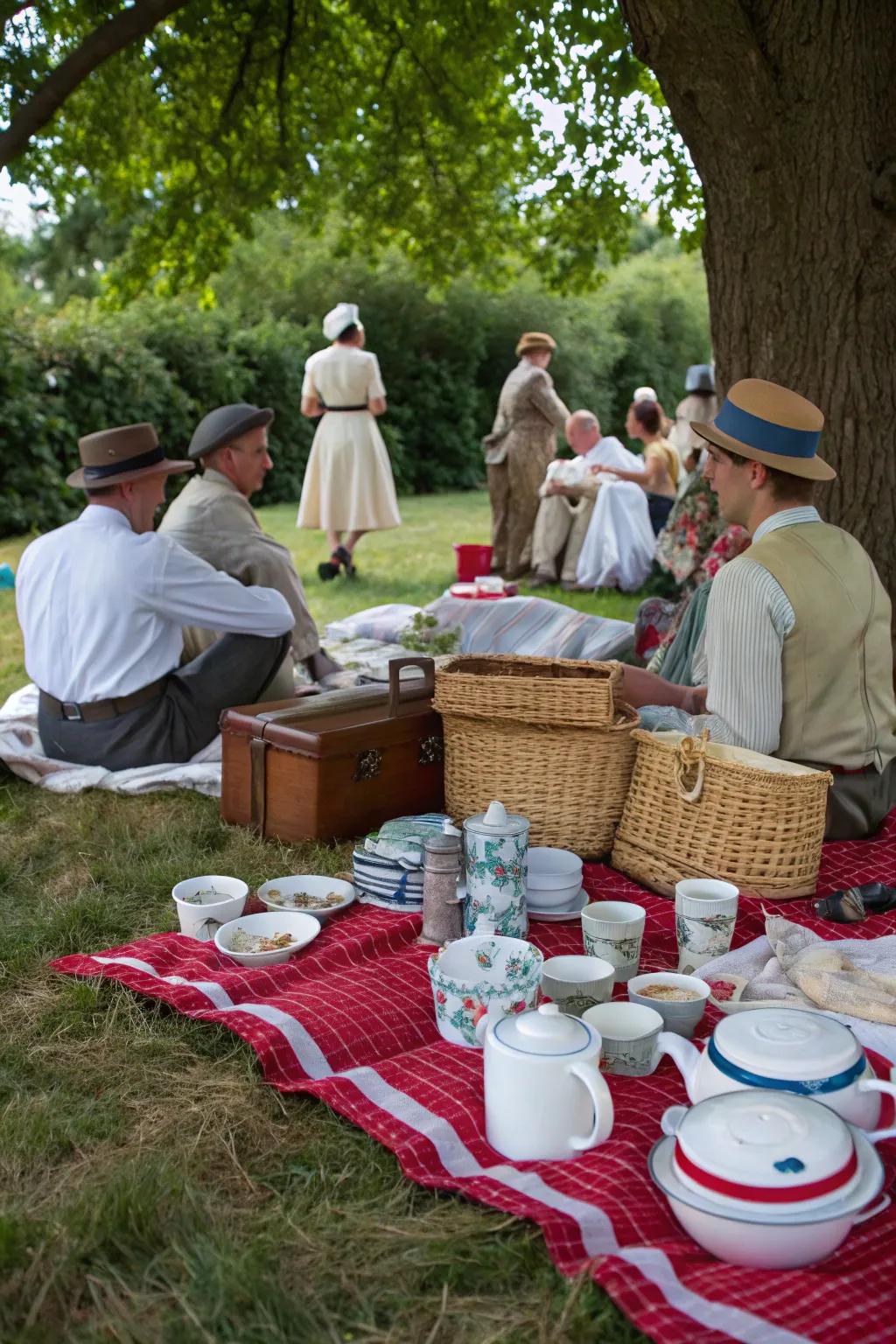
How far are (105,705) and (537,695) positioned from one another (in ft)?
6.43

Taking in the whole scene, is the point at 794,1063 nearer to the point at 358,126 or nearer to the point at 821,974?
the point at 821,974

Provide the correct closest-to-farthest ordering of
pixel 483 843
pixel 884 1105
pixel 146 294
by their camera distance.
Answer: pixel 884 1105, pixel 483 843, pixel 146 294

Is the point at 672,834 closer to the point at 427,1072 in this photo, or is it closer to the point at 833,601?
the point at 833,601

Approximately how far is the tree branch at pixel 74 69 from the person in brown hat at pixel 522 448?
5.24 m

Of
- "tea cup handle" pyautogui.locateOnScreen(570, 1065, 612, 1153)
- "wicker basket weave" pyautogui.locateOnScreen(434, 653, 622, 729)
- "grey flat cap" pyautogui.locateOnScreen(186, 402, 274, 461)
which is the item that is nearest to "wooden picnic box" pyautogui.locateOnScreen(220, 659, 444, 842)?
"wicker basket weave" pyautogui.locateOnScreen(434, 653, 622, 729)

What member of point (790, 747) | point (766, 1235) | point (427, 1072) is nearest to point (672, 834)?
point (790, 747)

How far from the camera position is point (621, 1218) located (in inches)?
80.4

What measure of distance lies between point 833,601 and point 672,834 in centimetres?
85

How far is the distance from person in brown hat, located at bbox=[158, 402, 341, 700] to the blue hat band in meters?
2.46

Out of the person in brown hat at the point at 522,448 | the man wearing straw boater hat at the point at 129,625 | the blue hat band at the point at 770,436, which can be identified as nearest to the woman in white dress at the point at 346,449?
the person in brown hat at the point at 522,448

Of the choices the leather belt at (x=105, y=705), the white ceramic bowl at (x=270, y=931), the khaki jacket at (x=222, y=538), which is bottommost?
the white ceramic bowl at (x=270, y=931)

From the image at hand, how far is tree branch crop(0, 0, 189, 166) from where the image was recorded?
17.1 ft

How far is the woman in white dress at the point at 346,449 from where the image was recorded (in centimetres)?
1004

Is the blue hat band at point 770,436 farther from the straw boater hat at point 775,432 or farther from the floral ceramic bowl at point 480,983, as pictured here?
the floral ceramic bowl at point 480,983
